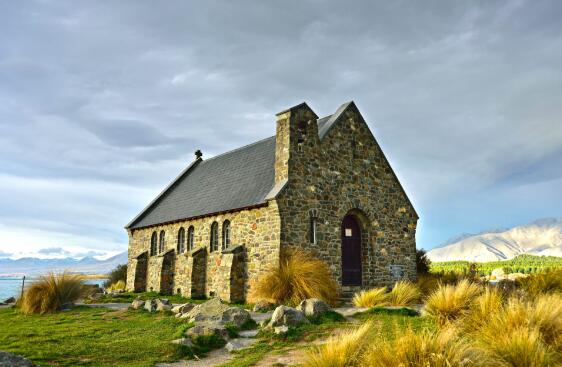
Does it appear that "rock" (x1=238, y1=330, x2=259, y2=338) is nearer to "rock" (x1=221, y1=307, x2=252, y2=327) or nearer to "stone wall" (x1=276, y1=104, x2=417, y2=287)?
"rock" (x1=221, y1=307, x2=252, y2=327)

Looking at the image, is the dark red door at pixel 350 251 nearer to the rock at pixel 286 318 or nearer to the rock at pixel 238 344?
the rock at pixel 286 318

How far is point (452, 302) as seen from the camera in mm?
10477

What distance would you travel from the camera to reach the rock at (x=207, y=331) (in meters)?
10.9

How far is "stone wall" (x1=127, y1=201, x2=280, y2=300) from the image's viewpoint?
18422mm

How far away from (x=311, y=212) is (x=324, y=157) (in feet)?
8.64

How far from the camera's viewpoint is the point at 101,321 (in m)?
14.6

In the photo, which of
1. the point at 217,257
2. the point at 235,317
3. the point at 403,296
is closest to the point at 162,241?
the point at 217,257

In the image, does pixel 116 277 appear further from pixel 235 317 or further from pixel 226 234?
Result: pixel 235 317

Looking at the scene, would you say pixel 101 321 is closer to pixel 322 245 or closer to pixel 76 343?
pixel 76 343

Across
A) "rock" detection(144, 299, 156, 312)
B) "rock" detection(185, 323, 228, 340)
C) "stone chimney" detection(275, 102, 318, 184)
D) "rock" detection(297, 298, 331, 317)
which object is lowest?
"rock" detection(185, 323, 228, 340)

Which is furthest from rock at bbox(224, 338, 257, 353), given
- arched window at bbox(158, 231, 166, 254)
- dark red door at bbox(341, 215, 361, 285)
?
arched window at bbox(158, 231, 166, 254)

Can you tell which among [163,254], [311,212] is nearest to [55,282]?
[163,254]

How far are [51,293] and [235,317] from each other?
932cm

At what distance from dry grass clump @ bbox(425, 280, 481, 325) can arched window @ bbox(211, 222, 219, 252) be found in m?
12.9
